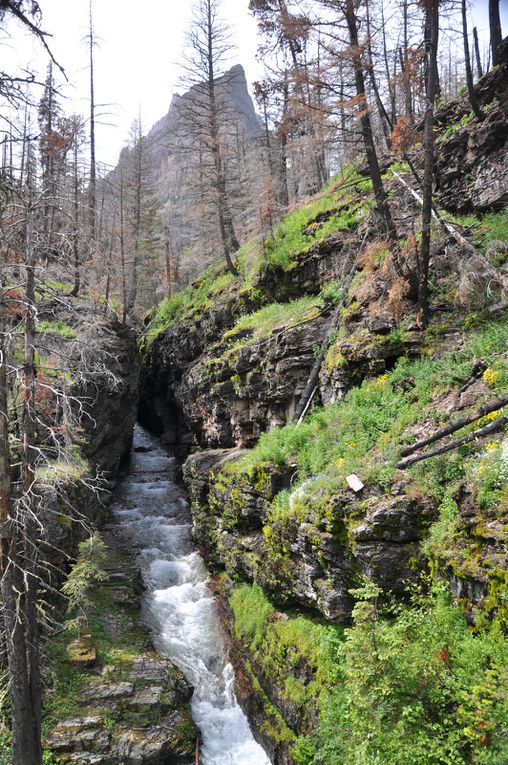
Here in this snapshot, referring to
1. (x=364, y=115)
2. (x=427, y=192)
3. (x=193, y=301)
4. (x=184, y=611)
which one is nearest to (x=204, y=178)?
(x=193, y=301)

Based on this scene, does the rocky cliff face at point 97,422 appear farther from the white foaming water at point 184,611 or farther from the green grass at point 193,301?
the green grass at point 193,301

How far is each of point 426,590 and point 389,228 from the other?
930 centimetres

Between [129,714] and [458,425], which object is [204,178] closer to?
[458,425]

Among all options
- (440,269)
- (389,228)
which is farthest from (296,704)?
(389,228)

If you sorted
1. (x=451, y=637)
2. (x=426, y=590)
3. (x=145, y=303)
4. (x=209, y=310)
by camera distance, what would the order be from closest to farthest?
(x=451, y=637)
(x=426, y=590)
(x=209, y=310)
(x=145, y=303)

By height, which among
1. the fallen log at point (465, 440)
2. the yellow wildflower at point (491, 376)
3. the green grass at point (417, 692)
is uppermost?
the yellow wildflower at point (491, 376)

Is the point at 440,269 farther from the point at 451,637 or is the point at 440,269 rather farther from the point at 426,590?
the point at 451,637

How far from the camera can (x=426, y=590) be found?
7.45 metres

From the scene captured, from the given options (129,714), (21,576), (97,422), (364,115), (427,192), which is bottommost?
(129,714)

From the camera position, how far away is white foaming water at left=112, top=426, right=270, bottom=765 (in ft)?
35.6

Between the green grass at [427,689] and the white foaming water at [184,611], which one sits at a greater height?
the green grass at [427,689]

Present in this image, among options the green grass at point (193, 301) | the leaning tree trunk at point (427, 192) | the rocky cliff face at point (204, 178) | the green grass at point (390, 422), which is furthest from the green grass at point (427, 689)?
the green grass at point (193, 301)

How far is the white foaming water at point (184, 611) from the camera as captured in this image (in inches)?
428

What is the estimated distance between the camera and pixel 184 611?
1495cm
